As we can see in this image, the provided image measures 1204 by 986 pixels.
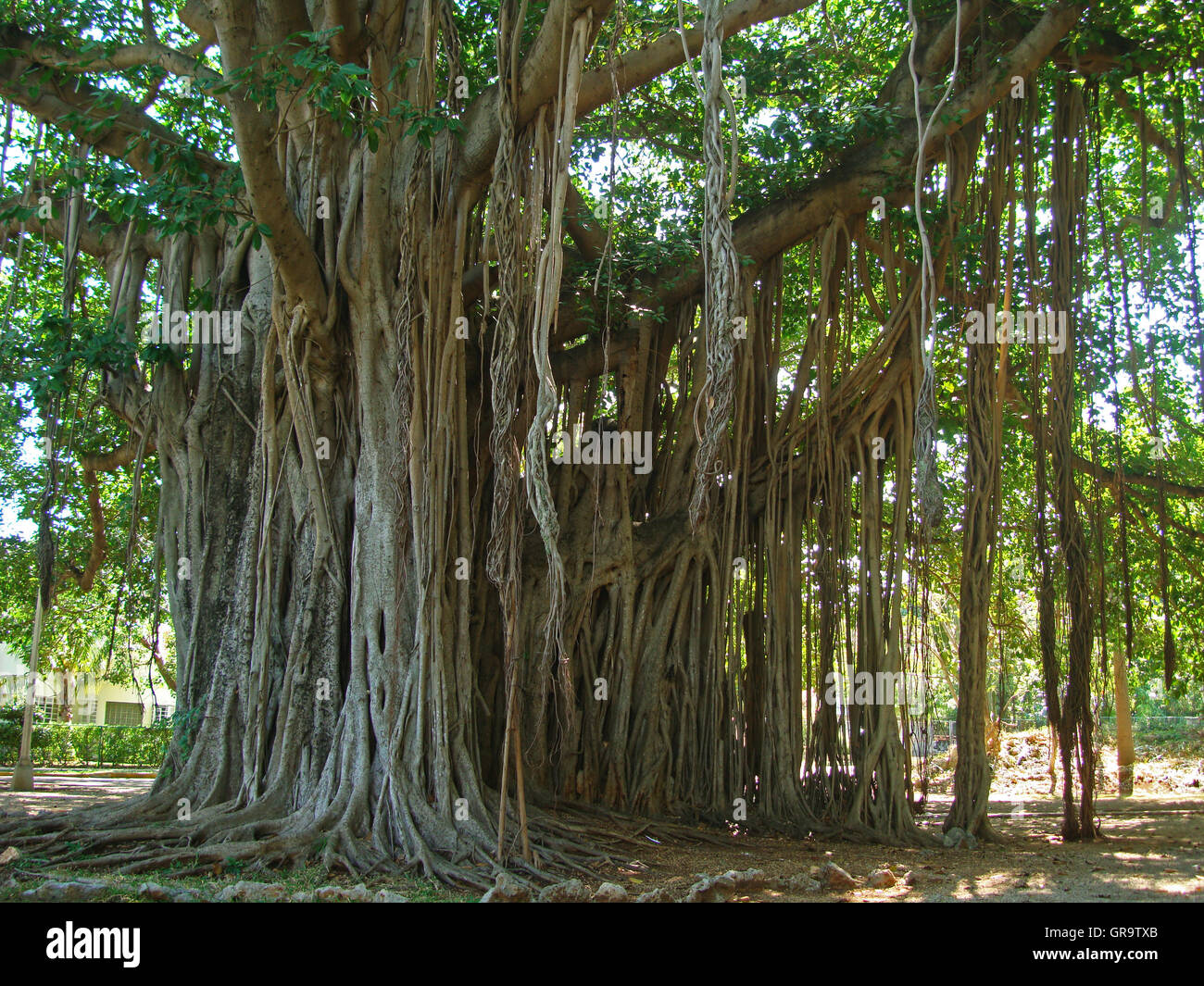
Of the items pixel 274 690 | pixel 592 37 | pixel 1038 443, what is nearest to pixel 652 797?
pixel 274 690

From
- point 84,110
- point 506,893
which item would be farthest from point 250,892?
point 84,110

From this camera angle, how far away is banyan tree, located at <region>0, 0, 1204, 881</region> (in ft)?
12.3

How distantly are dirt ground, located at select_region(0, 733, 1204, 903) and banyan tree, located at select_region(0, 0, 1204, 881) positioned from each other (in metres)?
0.28

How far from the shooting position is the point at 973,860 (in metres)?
4.25

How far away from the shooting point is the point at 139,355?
4801 millimetres

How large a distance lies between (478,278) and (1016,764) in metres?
10.3

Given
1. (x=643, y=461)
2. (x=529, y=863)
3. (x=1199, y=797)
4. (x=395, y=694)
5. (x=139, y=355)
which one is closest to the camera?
(x=529, y=863)

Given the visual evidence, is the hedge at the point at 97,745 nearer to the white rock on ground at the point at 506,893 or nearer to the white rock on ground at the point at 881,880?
the white rock on ground at the point at 506,893

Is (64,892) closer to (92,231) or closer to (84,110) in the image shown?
(84,110)

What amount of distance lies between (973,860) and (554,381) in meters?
3.09

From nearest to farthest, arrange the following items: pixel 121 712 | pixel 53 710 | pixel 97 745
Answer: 1. pixel 97 745
2. pixel 53 710
3. pixel 121 712

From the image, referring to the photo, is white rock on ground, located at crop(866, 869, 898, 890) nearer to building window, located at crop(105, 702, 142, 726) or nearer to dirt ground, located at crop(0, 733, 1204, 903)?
dirt ground, located at crop(0, 733, 1204, 903)

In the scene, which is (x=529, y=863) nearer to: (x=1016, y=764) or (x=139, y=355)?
(x=139, y=355)

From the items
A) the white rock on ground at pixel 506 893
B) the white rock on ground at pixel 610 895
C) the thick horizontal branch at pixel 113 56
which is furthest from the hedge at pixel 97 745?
the white rock on ground at pixel 610 895
